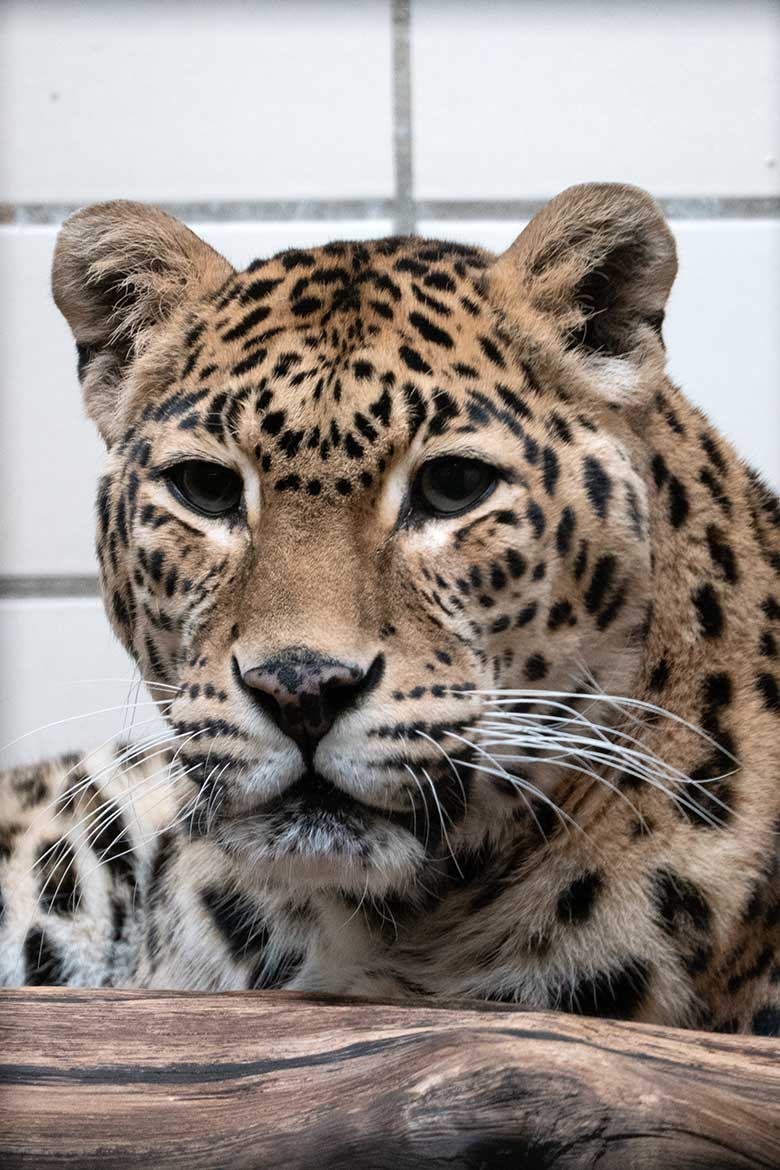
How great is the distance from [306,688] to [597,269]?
1.17 m

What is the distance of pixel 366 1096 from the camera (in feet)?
6.80

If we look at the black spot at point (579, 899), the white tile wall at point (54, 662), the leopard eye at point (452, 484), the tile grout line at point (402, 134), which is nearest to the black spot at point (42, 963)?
the white tile wall at point (54, 662)

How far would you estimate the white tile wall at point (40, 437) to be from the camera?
15.8ft

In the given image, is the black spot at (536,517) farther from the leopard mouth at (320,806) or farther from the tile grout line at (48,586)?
the tile grout line at (48,586)

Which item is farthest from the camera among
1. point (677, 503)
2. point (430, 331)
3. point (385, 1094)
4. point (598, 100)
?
point (598, 100)

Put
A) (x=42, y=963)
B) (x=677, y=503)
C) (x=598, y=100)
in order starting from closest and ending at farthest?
(x=677, y=503), (x=42, y=963), (x=598, y=100)

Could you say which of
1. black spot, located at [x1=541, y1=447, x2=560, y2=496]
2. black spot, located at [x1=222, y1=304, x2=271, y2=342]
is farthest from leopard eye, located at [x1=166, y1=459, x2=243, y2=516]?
black spot, located at [x1=541, y1=447, x2=560, y2=496]

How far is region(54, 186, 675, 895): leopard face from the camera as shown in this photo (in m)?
2.38

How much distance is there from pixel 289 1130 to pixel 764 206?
3.65 m

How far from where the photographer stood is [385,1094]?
207 centimetres

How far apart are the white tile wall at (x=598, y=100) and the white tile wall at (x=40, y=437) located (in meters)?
1.37

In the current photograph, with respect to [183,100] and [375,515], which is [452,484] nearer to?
[375,515]

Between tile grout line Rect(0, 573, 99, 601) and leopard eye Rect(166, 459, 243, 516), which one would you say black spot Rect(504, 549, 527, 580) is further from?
tile grout line Rect(0, 573, 99, 601)

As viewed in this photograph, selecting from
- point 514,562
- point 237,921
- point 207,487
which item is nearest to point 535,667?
point 514,562
